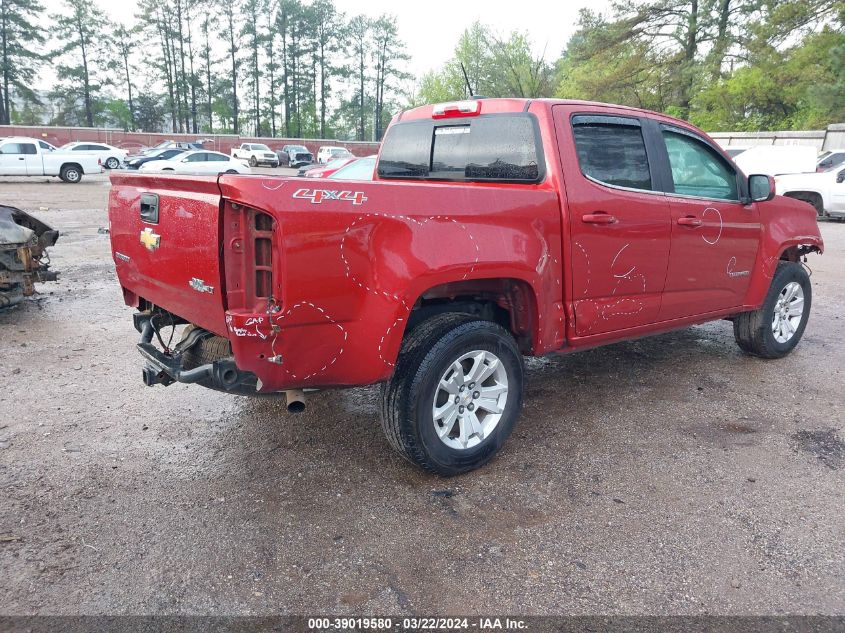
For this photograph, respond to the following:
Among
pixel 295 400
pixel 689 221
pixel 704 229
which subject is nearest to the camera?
pixel 295 400

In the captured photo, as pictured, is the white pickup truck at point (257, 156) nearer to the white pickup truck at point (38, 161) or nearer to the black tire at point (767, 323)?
the white pickup truck at point (38, 161)

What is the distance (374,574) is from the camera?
257 cm

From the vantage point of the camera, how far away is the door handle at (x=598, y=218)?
3580 millimetres

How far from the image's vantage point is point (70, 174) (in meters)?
25.8

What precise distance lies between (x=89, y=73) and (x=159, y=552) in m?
71.8

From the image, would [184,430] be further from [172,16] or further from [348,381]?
[172,16]

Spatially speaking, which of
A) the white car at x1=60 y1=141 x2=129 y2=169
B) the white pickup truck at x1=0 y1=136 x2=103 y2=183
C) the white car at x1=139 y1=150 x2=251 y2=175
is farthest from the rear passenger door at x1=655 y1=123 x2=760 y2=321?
the white car at x1=60 y1=141 x2=129 y2=169

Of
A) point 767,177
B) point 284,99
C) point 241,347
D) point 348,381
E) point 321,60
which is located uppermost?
point 321,60

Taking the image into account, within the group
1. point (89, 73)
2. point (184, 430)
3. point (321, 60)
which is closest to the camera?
point (184, 430)

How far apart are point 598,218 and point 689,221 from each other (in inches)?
36.8

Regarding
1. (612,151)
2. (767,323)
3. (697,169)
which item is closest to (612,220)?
(612,151)

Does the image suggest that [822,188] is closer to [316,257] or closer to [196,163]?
[316,257]

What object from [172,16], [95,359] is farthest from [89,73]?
[95,359]

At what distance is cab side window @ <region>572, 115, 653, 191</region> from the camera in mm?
3725
